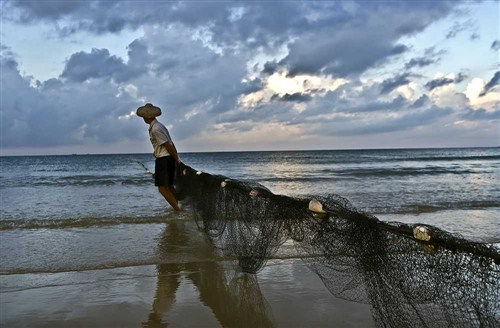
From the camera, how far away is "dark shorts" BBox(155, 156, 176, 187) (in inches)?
314

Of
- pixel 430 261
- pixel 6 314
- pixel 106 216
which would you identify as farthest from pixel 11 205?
pixel 430 261

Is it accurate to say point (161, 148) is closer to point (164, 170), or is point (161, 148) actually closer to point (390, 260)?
point (164, 170)

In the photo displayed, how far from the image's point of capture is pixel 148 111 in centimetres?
804

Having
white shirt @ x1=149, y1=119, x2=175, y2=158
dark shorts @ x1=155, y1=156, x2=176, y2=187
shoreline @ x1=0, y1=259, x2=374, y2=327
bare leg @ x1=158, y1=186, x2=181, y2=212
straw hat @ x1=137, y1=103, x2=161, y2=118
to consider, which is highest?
straw hat @ x1=137, y1=103, x2=161, y2=118

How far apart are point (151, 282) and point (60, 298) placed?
946mm

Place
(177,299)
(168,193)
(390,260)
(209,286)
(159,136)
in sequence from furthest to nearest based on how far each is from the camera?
(168,193) → (159,136) → (209,286) → (177,299) → (390,260)

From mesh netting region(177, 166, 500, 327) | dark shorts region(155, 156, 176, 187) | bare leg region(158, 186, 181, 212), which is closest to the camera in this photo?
mesh netting region(177, 166, 500, 327)

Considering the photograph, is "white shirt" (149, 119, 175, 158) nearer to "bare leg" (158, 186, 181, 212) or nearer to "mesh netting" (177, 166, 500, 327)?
"bare leg" (158, 186, 181, 212)

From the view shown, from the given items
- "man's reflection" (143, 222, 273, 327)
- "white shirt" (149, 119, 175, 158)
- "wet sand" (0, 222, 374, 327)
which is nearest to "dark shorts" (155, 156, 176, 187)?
"white shirt" (149, 119, 175, 158)

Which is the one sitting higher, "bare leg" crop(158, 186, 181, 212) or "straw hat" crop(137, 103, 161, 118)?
"straw hat" crop(137, 103, 161, 118)

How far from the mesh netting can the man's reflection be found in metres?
0.43

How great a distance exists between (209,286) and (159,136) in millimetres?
3722

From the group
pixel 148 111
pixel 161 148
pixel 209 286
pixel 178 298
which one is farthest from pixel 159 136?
pixel 178 298

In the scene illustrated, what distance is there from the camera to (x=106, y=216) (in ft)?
34.1
